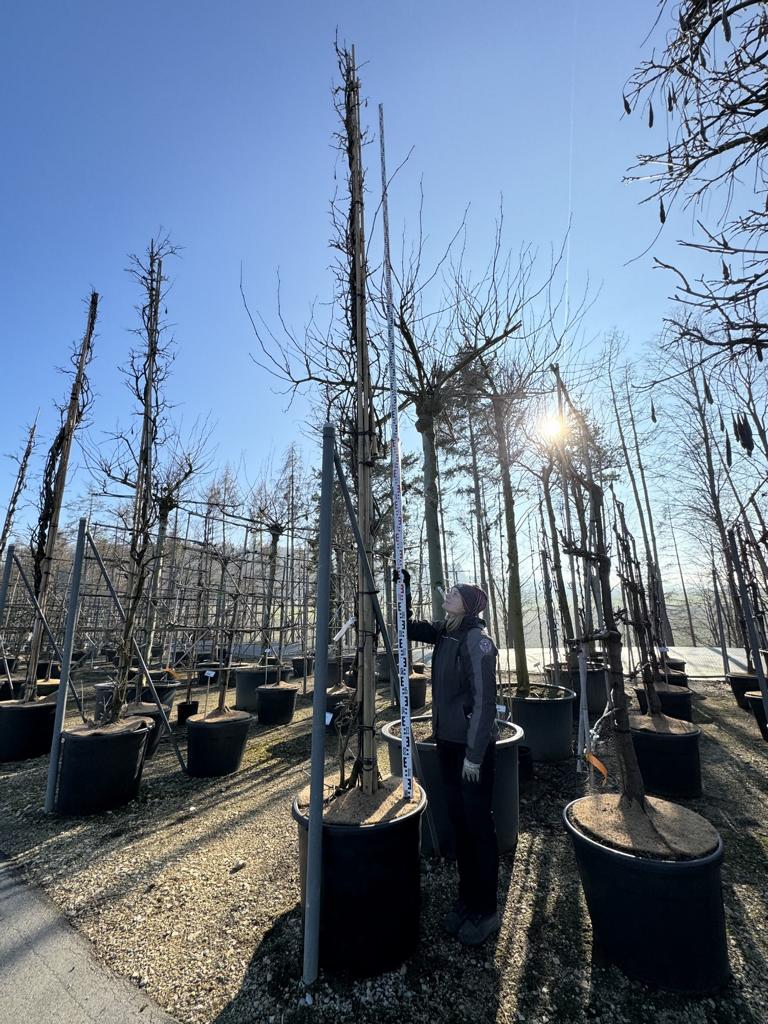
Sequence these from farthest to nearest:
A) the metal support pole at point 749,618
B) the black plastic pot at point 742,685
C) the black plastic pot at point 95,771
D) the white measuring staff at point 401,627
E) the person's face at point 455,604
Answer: the black plastic pot at point 742,685
the metal support pole at point 749,618
the black plastic pot at point 95,771
the person's face at point 455,604
the white measuring staff at point 401,627

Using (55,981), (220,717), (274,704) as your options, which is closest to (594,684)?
(274,704)

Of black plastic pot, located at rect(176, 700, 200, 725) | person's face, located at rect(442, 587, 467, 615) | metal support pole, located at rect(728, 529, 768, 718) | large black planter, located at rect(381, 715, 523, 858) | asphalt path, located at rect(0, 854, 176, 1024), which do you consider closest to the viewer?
asphalt path, located at rect(0, 854, 176, 1024)

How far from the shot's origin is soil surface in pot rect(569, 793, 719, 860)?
6.37 ft

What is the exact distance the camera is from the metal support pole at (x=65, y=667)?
3.69 meters

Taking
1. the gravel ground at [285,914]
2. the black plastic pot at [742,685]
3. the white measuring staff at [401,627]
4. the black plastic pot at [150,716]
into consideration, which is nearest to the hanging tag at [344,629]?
the white measuring staff at [401,627]

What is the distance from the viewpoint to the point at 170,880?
8.93 ft

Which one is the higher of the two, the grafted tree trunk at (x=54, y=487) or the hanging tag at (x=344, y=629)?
the grafted tree trunk at (x=54, y=487)

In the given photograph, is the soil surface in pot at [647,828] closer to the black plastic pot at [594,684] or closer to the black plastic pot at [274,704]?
the black plastic pot at [594,684]

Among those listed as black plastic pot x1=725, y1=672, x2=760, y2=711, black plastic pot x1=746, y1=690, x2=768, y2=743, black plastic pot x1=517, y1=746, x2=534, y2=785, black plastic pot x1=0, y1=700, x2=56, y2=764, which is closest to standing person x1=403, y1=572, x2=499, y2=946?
black plastic pot x1=517, y1=746, x2=534, y2=785

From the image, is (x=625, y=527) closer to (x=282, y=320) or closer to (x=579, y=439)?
(x=579, y=439)

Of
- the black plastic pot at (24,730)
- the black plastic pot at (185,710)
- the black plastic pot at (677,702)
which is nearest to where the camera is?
the black plastic pot at (24,730)

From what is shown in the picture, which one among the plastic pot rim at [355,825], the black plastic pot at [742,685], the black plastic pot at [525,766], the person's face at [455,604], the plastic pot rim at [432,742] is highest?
the person's face at [455,604]

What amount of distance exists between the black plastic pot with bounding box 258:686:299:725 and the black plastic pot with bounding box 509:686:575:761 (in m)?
3.67

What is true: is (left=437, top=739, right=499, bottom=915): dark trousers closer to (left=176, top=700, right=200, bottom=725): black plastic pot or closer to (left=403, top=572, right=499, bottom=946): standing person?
(left=403, top=572, right=499, bottom=946): standing person
